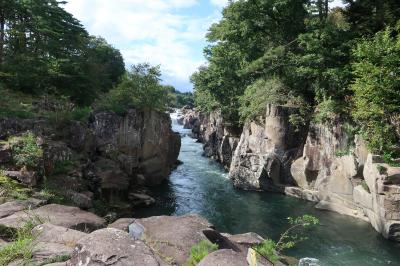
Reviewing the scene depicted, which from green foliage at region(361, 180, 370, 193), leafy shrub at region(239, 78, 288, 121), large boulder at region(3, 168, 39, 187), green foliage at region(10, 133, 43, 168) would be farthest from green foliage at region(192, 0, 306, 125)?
large boulder at region(3, 168, 39, 187)

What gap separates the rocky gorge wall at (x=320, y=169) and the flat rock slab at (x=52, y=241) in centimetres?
1612

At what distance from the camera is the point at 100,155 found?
942 inches

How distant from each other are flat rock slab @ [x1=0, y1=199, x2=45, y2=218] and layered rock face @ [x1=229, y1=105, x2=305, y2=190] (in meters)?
20.1

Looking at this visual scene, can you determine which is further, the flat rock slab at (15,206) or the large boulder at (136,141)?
the large boulder at (136,141)

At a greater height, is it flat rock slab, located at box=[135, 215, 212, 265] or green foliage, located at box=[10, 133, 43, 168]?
green foliage, located at box=[10, 133, 43, 168]

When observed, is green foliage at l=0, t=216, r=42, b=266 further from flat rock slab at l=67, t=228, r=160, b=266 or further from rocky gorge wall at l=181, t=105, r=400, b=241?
rocky gorge wall at l=181, t=105, r=400, b=241

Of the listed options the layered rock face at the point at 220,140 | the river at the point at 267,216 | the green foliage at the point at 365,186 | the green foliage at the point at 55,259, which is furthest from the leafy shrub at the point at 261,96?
the green foliage at the point at 55,259

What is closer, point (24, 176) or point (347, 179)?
point (24, 176)

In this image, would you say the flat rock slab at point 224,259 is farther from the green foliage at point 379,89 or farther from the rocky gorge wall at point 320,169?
the green foliage at point 379,89

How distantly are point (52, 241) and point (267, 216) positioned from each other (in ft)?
56.0

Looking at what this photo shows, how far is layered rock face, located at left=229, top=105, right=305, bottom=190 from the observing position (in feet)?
96.9

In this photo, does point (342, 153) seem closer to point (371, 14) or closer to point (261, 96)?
point (371, 14)

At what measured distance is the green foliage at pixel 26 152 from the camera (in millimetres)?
17047

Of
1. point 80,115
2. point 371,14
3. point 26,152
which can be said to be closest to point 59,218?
point 26,152
